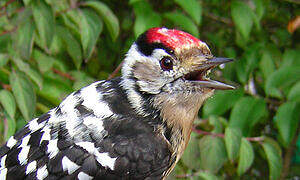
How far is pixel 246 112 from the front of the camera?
1846 mm

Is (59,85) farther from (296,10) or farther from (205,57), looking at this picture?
(296,10)

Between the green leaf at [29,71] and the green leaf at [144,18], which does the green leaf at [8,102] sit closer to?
the green leaf at [29,71]

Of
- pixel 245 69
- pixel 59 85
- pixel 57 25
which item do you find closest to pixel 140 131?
pixel 59 85

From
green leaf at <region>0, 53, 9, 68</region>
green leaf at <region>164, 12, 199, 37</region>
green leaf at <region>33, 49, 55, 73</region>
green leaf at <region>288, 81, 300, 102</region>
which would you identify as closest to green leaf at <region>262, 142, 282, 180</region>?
green leaf at <region>288, 81, 300, 102</region>

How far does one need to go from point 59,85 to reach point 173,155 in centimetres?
61

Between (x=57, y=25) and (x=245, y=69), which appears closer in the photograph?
(x=57, y=25)

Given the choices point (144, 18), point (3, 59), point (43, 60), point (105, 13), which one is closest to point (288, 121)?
point (144, 18)

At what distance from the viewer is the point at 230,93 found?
1.92 meters

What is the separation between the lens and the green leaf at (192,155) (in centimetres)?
162

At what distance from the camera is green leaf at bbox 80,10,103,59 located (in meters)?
1.60

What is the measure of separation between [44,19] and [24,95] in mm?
270

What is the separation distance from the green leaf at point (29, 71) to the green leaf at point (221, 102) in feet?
2.27

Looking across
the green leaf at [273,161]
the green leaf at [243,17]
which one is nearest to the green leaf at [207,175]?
the green leaf at [273,161]

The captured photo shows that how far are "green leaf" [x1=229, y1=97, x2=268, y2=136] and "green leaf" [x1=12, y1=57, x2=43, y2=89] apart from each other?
2.50 ft
